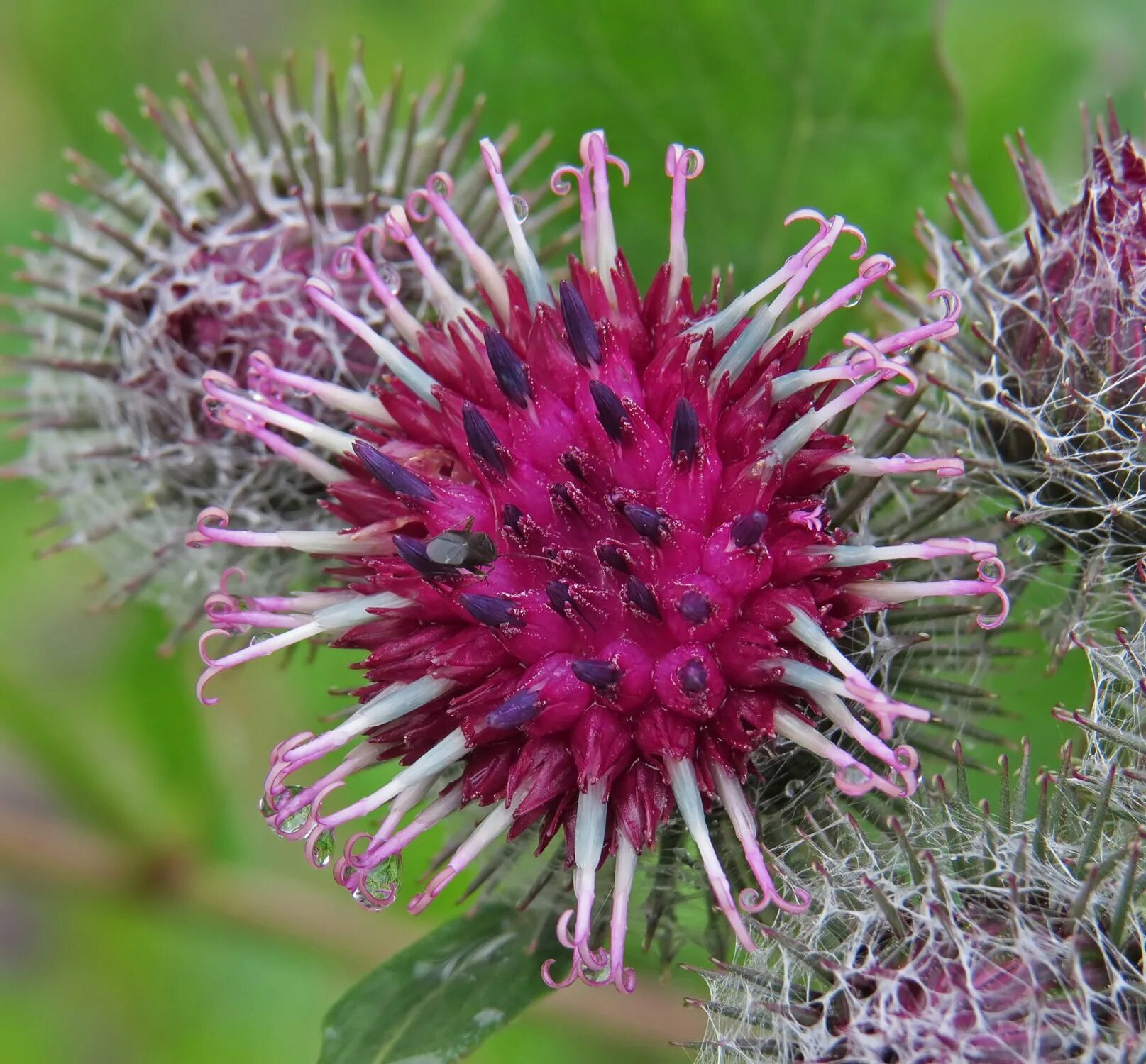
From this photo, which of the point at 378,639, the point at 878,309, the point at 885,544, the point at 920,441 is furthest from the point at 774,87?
the point at 378,639

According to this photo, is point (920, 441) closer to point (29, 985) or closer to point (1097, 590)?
point (1097, 590)

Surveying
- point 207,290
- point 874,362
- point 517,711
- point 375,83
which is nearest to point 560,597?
point 517,711

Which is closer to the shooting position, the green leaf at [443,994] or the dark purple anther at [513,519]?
the dark purple anther at [513,519]

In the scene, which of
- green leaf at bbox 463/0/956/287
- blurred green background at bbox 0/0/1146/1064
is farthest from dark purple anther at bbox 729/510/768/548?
green leaf at bbox 463/0/956/287

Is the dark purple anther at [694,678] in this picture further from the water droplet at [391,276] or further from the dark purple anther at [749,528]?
the water droplet at [391,276]

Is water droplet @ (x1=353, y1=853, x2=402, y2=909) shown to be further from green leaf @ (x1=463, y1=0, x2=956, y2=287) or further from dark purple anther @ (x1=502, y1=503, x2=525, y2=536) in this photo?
green leaf @ (x1=463, y1=0, x2=956, y2=287)

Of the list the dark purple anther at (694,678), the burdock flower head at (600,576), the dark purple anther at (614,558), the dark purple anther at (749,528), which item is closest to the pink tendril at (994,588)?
the burdock flower head at (600,576)
